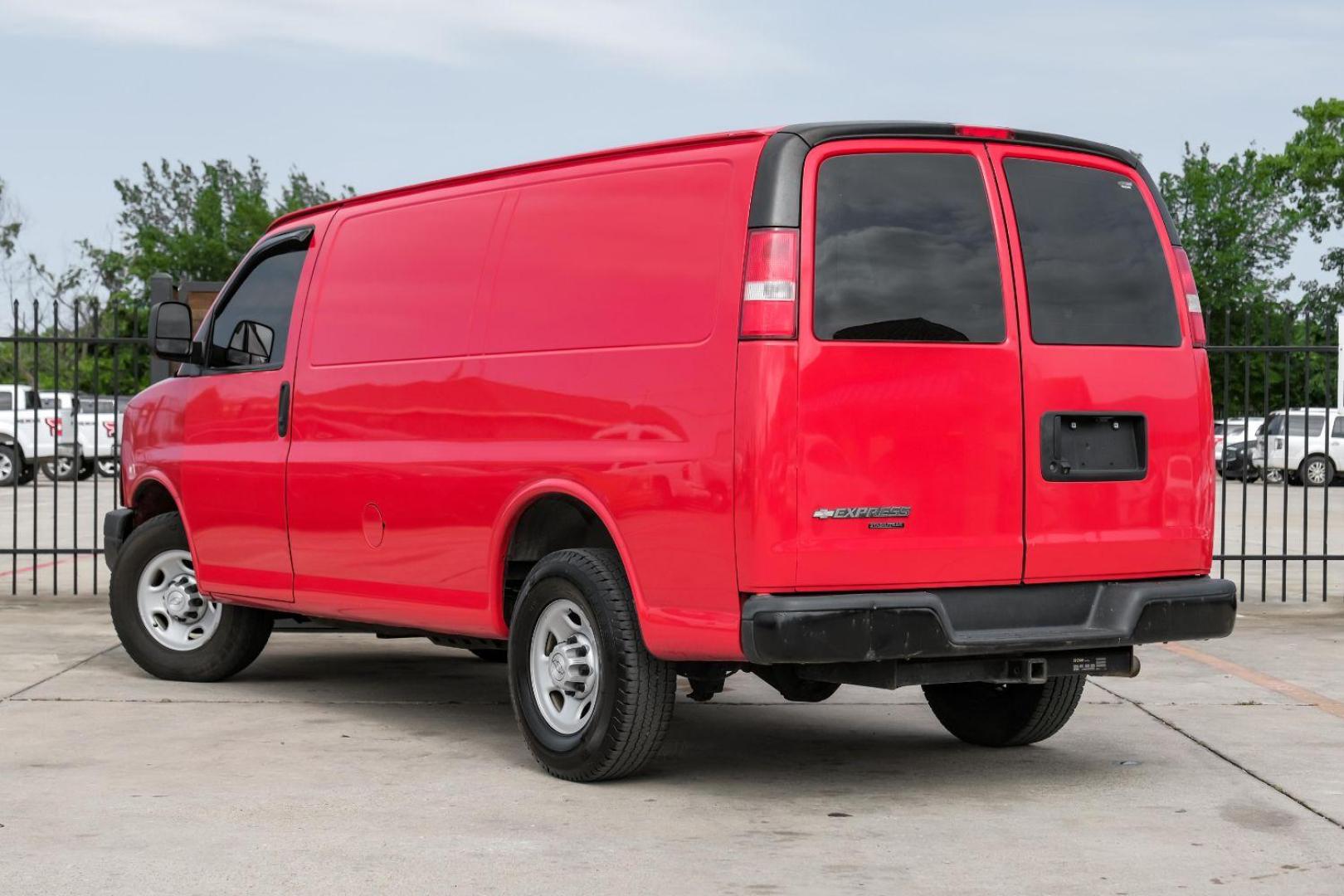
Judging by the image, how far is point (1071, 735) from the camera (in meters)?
7.84

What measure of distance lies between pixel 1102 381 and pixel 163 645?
5001mm

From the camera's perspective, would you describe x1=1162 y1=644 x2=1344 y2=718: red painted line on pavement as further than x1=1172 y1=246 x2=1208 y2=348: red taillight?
Yes

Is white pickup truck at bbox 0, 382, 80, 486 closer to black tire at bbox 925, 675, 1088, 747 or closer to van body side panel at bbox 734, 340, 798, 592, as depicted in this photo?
black tire at bbox 925, 675, 1088, 747

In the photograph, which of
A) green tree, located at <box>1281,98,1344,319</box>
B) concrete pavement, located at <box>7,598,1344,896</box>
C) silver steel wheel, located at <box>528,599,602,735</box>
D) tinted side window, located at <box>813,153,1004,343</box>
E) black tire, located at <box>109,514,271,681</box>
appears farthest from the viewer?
green tree, located at <box>1281,98,1344,319</box>

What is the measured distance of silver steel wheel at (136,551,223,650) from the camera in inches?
363

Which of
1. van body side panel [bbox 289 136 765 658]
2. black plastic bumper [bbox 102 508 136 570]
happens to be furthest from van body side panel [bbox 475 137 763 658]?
black plastic bumper [bbox 102 508 136 570]

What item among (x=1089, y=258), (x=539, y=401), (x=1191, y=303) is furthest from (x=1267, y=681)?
(x=539, y=401)

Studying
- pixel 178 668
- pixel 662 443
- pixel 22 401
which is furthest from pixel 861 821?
pixel 22 401

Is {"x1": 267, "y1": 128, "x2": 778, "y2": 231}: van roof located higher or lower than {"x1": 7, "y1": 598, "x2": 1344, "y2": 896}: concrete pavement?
higher

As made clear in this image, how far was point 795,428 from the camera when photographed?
581cm

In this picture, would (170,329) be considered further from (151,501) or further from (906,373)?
(906,373)

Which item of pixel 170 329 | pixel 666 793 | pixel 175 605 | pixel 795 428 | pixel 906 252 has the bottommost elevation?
pixel 666 793

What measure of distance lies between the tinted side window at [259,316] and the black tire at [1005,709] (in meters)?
3.32

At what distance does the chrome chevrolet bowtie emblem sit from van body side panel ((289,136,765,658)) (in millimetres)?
289
